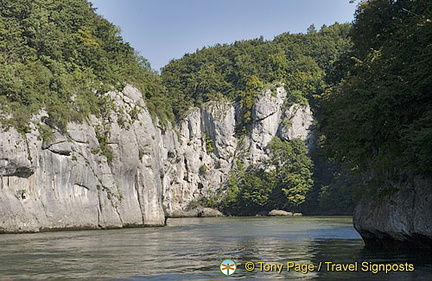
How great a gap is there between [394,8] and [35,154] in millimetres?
30251

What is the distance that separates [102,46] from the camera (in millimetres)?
72812

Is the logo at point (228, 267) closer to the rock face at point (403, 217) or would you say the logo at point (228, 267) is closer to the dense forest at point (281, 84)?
the rock face at point (403, 217)

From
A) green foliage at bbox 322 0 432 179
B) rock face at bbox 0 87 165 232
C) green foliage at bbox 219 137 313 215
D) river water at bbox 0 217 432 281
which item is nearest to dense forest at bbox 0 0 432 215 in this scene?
green foliage at bbox 322 0 432 179

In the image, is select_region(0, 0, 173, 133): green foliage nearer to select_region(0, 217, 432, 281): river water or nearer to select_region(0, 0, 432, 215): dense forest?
select_region(0, 0, 432, 215): dense forest

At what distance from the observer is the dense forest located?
23000 millimetres

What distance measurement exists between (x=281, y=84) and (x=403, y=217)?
354 feet

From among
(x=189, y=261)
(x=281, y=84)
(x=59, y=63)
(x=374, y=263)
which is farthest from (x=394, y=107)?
(x=281, y=84)

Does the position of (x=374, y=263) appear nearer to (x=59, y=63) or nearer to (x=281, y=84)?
(x=59, y=63)

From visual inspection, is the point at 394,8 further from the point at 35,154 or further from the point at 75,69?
the point at 75,69

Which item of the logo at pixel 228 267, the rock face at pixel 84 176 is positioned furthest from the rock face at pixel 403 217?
the rock face at pixel 84 176

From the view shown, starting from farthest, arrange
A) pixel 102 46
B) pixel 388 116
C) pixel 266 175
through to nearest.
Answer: pixel 266 175 → pixel 102 46 → pixel 388 116

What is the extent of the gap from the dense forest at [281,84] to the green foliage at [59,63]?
0.42 ft

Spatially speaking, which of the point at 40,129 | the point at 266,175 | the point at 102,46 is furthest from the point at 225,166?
the point at 40,129

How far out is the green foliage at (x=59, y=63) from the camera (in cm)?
5169
